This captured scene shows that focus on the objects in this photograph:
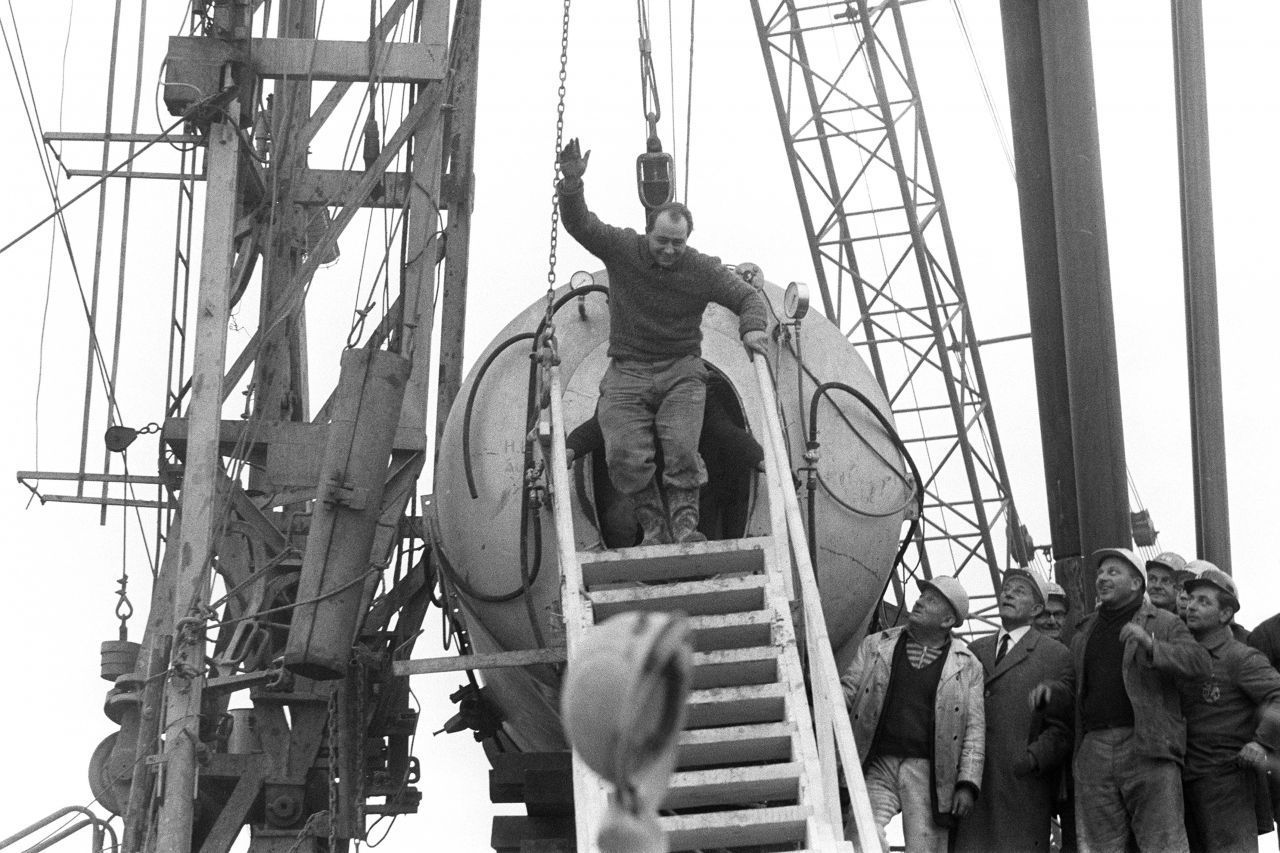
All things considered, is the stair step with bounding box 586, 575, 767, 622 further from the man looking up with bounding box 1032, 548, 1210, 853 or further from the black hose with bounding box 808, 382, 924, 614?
the man looking up with bounding box 1032, 548, 1210, 853

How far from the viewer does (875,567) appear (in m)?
10.3

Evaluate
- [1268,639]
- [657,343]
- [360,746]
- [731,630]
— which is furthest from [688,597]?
[360,746]

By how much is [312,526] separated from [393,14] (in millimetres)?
4099

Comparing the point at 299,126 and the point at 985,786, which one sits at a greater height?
the point at 299,126

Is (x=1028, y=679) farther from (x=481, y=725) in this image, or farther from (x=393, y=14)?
(x=393, y=14)

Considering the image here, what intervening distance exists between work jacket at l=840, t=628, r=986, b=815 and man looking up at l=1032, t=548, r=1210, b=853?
31 cm

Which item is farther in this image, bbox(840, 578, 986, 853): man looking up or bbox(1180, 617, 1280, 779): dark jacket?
bbox(840, 578, 986, 853): man looking up

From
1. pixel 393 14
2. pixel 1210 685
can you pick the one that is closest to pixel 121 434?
pixel 393 14

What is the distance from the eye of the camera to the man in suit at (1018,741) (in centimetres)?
887

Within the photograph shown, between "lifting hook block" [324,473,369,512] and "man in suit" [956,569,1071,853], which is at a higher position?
"lifting hook block" [324,473,369,512]

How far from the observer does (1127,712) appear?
8.53 metres

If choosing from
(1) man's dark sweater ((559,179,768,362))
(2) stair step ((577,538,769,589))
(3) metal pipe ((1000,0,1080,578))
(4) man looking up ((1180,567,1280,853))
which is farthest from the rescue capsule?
(3) metal pipe ((1000,0,1080,578))

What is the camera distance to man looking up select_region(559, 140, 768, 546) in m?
9.08

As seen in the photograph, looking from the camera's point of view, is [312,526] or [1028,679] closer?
[1028,679]
